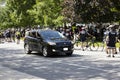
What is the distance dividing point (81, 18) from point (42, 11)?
31.9ft

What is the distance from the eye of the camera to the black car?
844 inches

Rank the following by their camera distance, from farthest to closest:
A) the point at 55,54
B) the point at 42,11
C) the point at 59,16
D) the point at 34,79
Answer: the point at 42,11
the point at 59,16
the point at 55,54
the point at 34,79

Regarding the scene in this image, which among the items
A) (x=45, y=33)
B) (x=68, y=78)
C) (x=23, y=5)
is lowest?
(x=68, y=78)

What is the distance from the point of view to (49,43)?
21.5 meters

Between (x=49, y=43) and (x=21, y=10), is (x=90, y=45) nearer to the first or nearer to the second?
(x=49, y=43)

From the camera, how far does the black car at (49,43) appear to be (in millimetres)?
21438

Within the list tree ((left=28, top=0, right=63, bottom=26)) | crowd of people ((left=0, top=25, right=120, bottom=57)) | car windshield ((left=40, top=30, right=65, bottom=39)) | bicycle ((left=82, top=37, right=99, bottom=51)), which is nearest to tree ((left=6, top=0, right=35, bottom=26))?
crowd of people ((left=0, top=25, right=120, bottom=57))

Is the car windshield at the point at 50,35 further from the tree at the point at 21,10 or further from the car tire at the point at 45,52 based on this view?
the tree at the point at 21,10

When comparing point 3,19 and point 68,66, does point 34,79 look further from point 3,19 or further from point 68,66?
point 3,19

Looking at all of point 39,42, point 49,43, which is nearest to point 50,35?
point 39,42

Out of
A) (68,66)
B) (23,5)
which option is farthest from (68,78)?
(23,5)

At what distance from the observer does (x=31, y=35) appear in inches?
947

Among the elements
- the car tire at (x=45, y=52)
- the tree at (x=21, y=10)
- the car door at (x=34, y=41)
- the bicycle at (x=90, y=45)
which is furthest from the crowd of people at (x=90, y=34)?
the tree at (x=21, y=10)

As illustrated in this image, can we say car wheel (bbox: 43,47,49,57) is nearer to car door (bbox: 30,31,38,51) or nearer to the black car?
the black car
